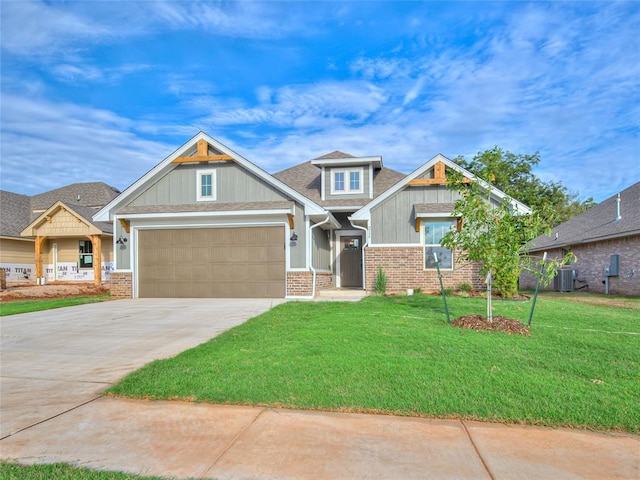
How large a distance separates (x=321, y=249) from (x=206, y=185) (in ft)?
16.3

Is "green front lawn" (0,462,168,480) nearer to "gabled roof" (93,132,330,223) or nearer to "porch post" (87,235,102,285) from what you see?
"gabled roof" (93,132,330,223)

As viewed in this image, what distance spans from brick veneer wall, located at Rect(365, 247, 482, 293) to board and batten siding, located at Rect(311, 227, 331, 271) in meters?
1.96

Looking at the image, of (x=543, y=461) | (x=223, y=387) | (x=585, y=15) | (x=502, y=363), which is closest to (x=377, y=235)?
(x=585, y=15)

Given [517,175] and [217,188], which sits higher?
[517,175]

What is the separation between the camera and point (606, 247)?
658 inches

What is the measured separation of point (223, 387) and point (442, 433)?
2.32 metres

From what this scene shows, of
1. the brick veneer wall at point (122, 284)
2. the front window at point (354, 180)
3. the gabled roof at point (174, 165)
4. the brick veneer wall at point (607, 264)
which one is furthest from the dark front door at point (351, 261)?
the brick veneer wall at point (607, 264)

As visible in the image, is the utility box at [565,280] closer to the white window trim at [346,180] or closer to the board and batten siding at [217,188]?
the white window trim at [346,180]

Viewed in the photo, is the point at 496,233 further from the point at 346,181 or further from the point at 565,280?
the point at 565,280

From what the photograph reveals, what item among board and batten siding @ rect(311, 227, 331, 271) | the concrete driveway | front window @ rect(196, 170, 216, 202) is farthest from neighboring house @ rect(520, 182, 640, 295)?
the concrete driveway

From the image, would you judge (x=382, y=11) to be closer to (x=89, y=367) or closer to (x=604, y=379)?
(x=604, y=379)

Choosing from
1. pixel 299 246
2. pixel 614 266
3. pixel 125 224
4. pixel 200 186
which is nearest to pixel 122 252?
pixel 125 224

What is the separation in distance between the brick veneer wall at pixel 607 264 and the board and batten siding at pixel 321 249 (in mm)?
9910

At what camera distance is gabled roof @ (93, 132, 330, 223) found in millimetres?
13391
